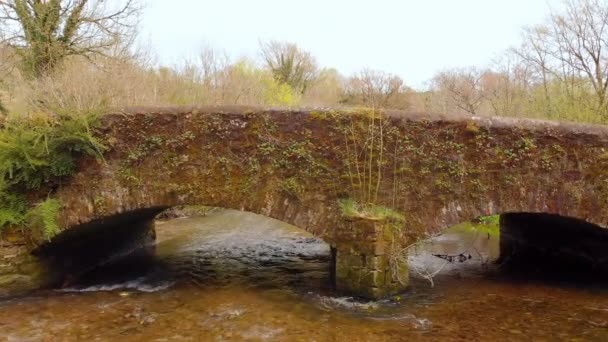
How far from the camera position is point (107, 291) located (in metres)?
8.34

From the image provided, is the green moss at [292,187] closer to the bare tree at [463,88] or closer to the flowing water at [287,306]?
the flowing water at [287,306]

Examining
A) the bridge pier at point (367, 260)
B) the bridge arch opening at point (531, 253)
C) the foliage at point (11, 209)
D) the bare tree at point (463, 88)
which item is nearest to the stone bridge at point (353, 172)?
the bridge pier at point (367, 260)

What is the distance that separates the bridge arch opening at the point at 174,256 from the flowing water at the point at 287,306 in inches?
2.5

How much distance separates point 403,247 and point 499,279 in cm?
276

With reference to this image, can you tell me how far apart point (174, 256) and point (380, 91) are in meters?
16.5

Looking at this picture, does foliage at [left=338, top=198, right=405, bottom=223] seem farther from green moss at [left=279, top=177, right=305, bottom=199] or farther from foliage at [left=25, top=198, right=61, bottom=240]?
foliage at [left=25, top=198, right=61, bottom=240]

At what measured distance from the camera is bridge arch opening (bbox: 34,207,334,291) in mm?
8727

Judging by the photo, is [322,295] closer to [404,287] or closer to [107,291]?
[404,287]

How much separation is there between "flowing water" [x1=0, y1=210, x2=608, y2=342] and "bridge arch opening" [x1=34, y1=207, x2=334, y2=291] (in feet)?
0.20

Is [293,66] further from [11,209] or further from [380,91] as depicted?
[11,209]

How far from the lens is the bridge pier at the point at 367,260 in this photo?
23.7ft

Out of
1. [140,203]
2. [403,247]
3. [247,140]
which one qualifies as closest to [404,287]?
[403,247]

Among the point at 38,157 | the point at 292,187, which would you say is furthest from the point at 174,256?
the point at 292,187

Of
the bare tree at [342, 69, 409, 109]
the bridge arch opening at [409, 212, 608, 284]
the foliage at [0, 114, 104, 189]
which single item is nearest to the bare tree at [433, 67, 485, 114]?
the bare tree at [342, 69, 409, 109]
